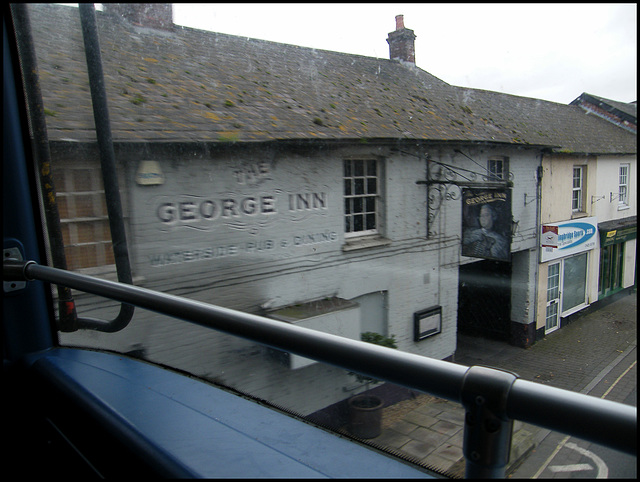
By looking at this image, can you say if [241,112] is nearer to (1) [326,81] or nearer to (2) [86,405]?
(1) [326,81]

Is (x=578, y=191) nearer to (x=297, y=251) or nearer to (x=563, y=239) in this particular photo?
(x=563, y=239)

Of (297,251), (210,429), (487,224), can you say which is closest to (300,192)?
(297,251)

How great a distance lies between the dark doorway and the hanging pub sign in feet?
0.12

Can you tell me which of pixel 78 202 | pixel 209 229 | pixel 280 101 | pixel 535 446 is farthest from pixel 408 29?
pixel 78 202

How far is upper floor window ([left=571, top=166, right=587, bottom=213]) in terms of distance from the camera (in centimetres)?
127

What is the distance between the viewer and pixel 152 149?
2.32m

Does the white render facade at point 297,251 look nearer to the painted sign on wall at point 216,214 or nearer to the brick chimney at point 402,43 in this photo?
the painted sign on wall at point 216,214

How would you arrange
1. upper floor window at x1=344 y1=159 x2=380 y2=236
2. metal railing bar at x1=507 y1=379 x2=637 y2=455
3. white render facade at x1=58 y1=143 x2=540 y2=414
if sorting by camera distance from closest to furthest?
metal railing bar at x1=507 y1=379 x2=637 y2=455 < white render facade at x1=58 y1=143 x2=540 y2=414 < upper floor window at x1=344 y1=159 x2=380 y2=236

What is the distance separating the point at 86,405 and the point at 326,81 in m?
1.46

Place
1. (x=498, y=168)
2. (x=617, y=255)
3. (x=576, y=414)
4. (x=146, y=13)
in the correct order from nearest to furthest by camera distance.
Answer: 1. (x=576, y=414)
2. (x=617, y=255)
3. (x=498, y=168)
4. (x=146, y=13)

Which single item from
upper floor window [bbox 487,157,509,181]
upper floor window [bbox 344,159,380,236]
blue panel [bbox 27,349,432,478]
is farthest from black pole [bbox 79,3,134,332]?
upper floor window [bbox 487,157,509,181]

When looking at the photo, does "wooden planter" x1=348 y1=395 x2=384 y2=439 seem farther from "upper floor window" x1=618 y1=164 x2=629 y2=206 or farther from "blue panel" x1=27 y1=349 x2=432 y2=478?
"upper floor window" x1=618 y1=164 x2=629 y2=206

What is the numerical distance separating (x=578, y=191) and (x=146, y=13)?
201 cm

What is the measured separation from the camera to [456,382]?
0.77 m
